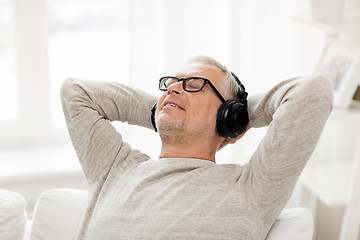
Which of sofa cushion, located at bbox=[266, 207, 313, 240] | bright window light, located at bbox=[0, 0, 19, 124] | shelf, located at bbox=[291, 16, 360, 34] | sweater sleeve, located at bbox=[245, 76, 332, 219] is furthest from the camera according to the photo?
bright window light, located at bbox=[0, 0, 19, 124]

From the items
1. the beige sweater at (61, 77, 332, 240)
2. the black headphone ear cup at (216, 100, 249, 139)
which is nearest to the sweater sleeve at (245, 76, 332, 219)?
the beige sweater at (61, 77, 332, 240)

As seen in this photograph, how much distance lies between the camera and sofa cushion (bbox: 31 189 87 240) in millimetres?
1839

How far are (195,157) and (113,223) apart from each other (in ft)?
1.01

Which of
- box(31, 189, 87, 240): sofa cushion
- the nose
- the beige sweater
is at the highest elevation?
the nose

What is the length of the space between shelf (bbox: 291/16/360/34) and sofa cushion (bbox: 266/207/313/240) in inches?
36.5

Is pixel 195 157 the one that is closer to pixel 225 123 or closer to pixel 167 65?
pixel 225 123

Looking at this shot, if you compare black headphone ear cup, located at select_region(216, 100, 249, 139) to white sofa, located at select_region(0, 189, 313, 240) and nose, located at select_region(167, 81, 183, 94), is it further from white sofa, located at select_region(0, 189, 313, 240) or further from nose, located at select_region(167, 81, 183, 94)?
white sofa, located at select_region(0, 189, 313, 240)

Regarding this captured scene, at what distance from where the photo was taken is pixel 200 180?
5.34ft

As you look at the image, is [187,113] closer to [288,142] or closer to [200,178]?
[200,178]

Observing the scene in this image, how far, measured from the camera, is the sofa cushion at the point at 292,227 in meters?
1.60

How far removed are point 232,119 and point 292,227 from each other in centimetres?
33

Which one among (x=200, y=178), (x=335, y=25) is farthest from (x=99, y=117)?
(x=335, y=25)

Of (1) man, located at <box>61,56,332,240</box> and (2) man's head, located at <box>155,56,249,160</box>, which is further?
(2) man's head, located at <box>155,56,249,160</box>

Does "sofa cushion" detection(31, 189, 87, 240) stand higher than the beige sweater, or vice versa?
the beige sweater
